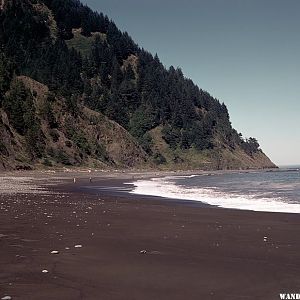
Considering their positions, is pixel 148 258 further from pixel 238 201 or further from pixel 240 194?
pixel 240 194

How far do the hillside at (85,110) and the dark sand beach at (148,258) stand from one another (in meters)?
54.1

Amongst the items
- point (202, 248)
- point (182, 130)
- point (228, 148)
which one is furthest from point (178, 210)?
point (228, 148)

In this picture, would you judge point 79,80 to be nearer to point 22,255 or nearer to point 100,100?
point 100,100

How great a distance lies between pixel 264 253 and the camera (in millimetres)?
9016

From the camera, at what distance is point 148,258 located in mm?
8508

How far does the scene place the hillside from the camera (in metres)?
83.0

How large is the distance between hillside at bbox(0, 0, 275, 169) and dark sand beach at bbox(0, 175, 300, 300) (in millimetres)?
54085

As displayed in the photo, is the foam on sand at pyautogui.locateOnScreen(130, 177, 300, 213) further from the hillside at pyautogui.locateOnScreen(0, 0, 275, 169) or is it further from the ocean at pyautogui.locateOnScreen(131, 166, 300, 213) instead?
the hillside at pyautogui.locateOnScreen(0, 0, 275, 169)

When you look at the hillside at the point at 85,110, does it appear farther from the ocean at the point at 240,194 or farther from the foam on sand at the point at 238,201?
the foam on sand at the point at 238,201

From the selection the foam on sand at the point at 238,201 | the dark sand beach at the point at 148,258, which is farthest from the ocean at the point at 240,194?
the dark sand beach at the point at 148,258

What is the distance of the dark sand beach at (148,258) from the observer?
6.32 meters

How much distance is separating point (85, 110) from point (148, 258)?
114m

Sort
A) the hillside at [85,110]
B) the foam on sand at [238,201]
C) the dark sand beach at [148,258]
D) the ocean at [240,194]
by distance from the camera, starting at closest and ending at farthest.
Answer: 1. the dark sand beach at [148,258]
2. the foam on sand at [238,201]
3. the ocean at [240,194]
4. the hillside at [85,110]

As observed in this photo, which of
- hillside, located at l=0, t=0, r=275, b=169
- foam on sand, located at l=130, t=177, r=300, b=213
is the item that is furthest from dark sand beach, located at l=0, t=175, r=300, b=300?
hillside, located at l=0, t=0, r=275, b=169
